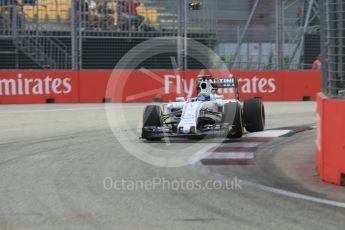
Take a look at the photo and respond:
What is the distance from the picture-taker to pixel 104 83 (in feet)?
72.9

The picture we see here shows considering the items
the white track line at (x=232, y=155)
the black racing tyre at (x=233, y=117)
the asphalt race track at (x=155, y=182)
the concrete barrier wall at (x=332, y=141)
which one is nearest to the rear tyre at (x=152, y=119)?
the asphalt race track at (x=155, y=182)

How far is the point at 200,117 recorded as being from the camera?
11336 mm

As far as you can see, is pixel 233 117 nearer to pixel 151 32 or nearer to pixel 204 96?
pixel 204 96

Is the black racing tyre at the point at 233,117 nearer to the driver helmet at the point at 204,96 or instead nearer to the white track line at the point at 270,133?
the driver helmet at the point at 204,96

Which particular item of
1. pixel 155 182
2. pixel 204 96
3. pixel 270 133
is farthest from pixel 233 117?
pixel 155 182

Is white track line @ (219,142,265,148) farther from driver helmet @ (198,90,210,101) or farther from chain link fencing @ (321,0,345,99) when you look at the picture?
chain link fencing @ (321,0,345,99)

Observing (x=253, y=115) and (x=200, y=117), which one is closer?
(x=200, y=117)

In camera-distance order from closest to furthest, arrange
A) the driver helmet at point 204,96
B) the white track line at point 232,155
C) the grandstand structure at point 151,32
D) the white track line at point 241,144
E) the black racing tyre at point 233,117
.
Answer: the white track line at point 232,155, the white track line at point 241,144, the black racing tyre at point 233,117, the driver helmet at point 204,96, the grandstand structure at point 151,32

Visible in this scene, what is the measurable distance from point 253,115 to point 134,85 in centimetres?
1051

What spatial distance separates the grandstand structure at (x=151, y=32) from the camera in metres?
22.3

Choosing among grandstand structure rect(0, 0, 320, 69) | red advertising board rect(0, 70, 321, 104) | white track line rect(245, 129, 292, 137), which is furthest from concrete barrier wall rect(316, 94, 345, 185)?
grandstand structure rect(0, 0, 320, 69)

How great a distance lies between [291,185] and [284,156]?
7.66 feet

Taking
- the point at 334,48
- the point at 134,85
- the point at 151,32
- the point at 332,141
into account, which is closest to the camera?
the point at 332,141

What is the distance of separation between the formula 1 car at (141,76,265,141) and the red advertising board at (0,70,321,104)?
936 cm
